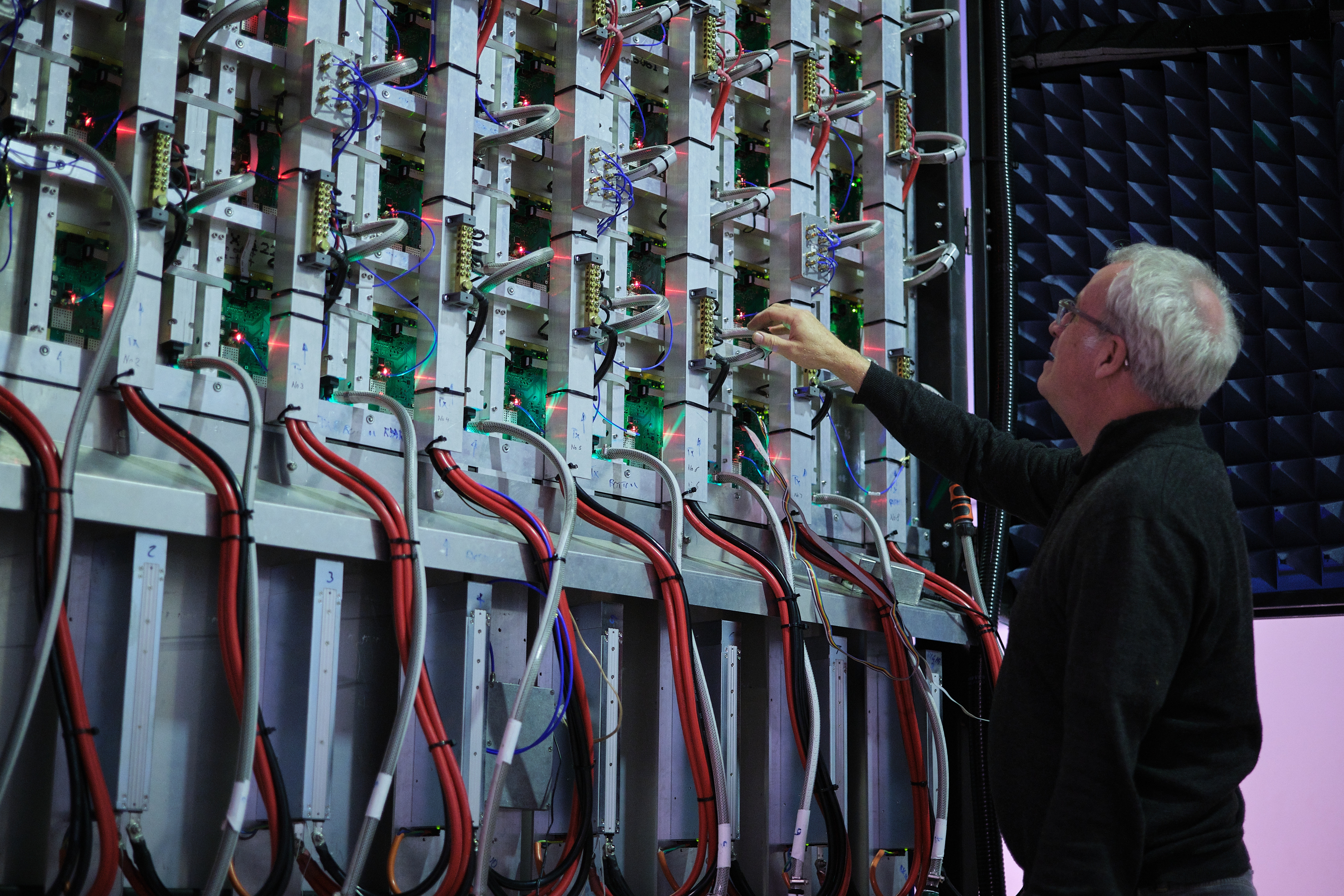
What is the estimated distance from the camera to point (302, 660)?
3656mm

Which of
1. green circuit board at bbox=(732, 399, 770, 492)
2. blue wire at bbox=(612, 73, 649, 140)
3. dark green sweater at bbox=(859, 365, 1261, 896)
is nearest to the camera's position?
dark green sweater at bbox=(859, 365, 1261, 896)

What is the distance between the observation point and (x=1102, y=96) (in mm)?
6547

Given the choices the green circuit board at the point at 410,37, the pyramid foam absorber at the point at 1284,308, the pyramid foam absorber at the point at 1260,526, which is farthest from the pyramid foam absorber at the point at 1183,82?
the green circuit board at the point at 410,37

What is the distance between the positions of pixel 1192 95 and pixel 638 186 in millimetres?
3172

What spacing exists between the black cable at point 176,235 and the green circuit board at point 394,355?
2.54 feet

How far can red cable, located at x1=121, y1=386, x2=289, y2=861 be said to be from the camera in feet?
10.8

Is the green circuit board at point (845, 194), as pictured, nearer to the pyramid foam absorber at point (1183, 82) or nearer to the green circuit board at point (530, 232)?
the green circuit board at point (530, 232)

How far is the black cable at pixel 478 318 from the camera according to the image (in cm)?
421

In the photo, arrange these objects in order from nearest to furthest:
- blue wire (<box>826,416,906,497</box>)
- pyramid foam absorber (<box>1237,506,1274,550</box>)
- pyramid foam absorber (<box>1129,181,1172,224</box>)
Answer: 1. blue wire (<box>826,416,906,497</box>)
2. pyramid foam absorber (<box>1237,506,1274,550</box>)
3. pyramid foam absorber (<box>1129,181,1172,224</box>)

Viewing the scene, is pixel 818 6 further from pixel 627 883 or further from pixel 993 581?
pixel 627 883

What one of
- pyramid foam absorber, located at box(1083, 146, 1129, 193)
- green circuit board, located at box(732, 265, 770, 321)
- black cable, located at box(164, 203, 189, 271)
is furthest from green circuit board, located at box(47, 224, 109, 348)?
pyramid foam absorber, located at box(1083, 146, 1129, 193)

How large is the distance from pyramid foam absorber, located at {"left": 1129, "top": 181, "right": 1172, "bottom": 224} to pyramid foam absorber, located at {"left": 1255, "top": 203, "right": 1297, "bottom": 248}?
1.35 feet

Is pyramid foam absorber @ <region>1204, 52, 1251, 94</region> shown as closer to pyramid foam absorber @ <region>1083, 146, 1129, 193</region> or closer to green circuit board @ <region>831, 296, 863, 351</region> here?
pyramid foam absorber @ <region>1083, 146, 1129, 193</region>

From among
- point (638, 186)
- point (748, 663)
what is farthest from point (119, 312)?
point (748, 663)
